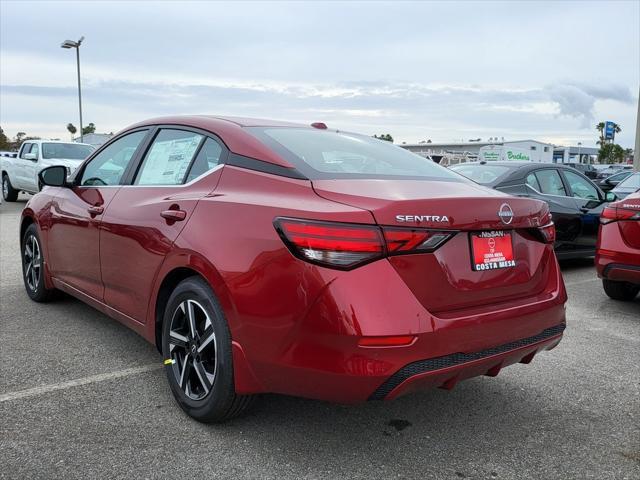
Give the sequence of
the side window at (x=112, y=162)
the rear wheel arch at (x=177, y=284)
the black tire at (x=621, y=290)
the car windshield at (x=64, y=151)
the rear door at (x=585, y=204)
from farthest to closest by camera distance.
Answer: the car windshield at (x=64, y=151) → the rear door at (x=585, y=204) → the black tire at (x=621, y=290) → the side window at (x=112, y=162) → the rear wheel arch at (x=177, y=284)

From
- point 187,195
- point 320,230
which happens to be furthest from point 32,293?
point 320,230

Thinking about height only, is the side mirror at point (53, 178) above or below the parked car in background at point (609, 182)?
above

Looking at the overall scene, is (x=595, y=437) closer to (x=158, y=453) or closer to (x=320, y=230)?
(x=320, y=230)

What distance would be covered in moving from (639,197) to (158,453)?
4748mm

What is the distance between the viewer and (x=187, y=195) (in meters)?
3.11

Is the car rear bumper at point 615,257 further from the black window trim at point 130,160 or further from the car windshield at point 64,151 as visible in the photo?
the car windshield at point 64,151

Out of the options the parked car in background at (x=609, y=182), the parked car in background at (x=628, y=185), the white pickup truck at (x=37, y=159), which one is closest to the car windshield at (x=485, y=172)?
the parked car in background at (x=609, y=182)

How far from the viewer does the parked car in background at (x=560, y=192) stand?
24.4 feet

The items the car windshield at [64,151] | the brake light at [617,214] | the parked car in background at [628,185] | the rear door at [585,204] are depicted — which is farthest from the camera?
the car windshield at [64,151]

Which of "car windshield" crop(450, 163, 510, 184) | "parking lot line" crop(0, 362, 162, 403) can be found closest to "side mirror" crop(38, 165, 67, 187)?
"parking lot line" crop(0, 362, 162, 403)

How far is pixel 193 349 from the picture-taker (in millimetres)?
2986

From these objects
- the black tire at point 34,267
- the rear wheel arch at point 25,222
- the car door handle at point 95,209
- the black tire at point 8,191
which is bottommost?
the black tire at point 8,191

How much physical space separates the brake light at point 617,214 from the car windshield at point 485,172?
1884 mm

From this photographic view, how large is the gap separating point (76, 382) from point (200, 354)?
100cm
